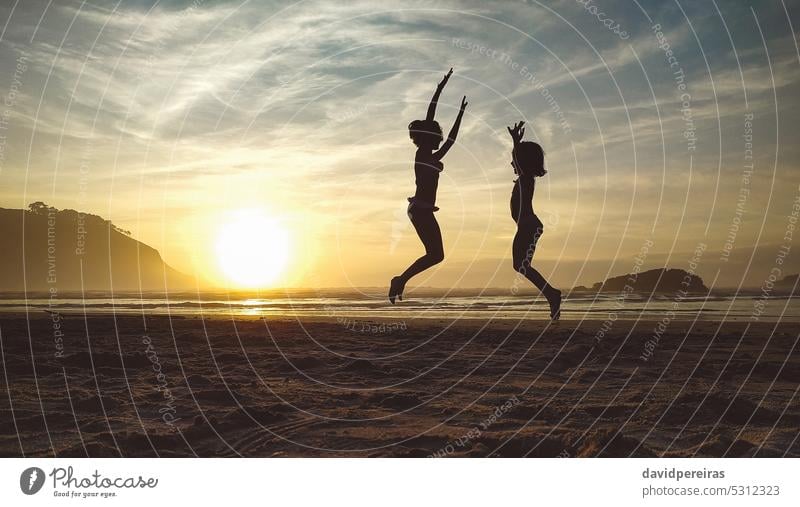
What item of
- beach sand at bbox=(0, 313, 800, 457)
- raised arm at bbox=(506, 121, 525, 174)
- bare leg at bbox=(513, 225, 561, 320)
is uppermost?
raised arm at bbox=(506, 121, 525, 174)

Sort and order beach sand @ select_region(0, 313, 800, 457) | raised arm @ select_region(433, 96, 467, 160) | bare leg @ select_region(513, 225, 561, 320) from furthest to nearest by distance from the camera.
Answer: beach sand @ select_region(0, 313, 800, 457) < raised arm @ select_region(433, 96, 467, 160) < bare leg @ select_region(513, 225, 561, 320)

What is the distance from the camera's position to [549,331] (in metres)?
26.3

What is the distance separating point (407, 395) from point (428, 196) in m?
6.69

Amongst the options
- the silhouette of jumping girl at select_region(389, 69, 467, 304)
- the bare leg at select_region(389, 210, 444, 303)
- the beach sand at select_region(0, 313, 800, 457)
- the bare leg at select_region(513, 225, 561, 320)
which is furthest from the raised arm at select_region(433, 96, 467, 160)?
the beach sand at select_region(0, 313, 800, 457)

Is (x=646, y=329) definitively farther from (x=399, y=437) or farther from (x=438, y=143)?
(x=438, y=143)

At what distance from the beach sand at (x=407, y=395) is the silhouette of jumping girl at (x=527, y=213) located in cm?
371

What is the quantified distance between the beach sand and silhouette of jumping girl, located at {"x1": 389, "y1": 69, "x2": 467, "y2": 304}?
11.2ft

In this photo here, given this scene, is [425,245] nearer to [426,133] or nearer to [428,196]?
[428,196]

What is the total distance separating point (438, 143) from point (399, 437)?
5362 mm

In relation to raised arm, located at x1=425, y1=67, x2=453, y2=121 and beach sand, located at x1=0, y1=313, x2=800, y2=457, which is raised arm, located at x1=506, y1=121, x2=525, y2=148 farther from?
beach sand, located at x1=0, y1=313, x2=800, y2=457

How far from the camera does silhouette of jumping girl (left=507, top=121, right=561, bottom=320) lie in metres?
8.12

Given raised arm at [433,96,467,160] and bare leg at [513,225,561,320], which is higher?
raised arm at [433,96,467,160]

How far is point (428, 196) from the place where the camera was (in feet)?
30.4
